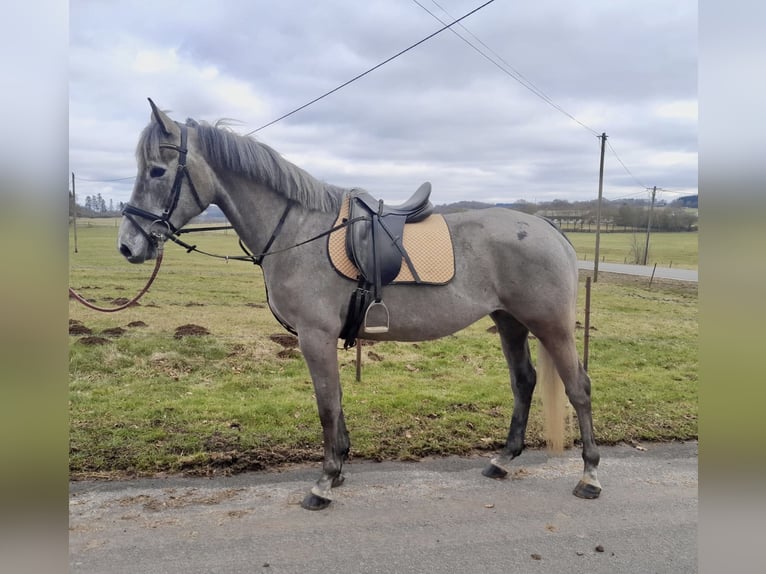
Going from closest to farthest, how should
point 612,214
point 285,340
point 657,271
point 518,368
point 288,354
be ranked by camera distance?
point 518,368, point 288,354, point 285,340, point 657,271, point 612,214

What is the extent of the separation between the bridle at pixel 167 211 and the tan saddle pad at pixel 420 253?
1.02m

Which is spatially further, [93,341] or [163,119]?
[93,341]

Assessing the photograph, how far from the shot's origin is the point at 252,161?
322 centimetres

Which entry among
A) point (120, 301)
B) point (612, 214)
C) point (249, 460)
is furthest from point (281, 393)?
point (612, 214)

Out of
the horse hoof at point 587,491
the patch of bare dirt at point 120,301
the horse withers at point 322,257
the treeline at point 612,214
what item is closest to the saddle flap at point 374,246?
the horse withers at point 322,257

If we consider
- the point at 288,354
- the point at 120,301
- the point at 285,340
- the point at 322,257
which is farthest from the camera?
the point at 120,301

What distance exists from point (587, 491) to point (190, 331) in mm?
6312

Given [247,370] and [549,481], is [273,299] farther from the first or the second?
[247,370]

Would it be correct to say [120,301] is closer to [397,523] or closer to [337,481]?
[337,481]

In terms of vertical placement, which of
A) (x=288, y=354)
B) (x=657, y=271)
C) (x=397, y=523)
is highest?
(x=657, y=271)

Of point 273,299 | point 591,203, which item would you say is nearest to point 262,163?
point 273,299

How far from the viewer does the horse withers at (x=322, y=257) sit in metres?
2.98

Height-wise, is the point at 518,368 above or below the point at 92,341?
above

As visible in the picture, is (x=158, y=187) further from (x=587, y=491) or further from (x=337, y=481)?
(x=587, y=491)
